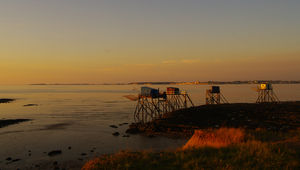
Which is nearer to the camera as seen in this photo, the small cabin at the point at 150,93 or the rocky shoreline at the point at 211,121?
the rocky shoreline at the point at 211,121

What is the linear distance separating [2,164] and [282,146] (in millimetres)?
24163

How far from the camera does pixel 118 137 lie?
3086 cm

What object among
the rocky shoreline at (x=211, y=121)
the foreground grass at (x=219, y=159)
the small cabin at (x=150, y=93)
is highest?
the small cabin at (x=150, y=93)

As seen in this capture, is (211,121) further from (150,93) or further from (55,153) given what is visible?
(55,153)

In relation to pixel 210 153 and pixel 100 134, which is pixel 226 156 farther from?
pixel 100 134

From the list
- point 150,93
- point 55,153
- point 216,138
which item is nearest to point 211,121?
point 150,93

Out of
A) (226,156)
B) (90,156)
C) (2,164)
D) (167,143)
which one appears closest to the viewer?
(226,156)

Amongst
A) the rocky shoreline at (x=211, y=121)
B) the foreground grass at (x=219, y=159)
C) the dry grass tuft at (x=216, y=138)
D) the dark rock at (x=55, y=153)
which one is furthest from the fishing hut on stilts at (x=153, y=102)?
the foreground grass at (x=219, y=159)

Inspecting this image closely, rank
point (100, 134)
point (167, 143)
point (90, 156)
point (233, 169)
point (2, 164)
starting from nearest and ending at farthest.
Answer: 1. point (233, 169)
2. point (2, 164)
3. point (90, 156)
4. point (167, 143)
5. point (100, 134)

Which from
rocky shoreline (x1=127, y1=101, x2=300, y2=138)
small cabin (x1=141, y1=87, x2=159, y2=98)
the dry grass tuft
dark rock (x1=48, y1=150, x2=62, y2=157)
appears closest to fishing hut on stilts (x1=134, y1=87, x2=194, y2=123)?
small cabin (x1=141, y1=87, x2=159, y2=98)

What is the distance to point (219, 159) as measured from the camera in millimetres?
12000

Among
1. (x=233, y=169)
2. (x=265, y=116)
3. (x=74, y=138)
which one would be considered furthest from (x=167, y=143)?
(x=265, y=116)

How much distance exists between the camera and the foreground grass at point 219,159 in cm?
1094

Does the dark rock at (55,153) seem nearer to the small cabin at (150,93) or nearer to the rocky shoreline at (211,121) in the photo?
the rocky shoreline at (211,121)
